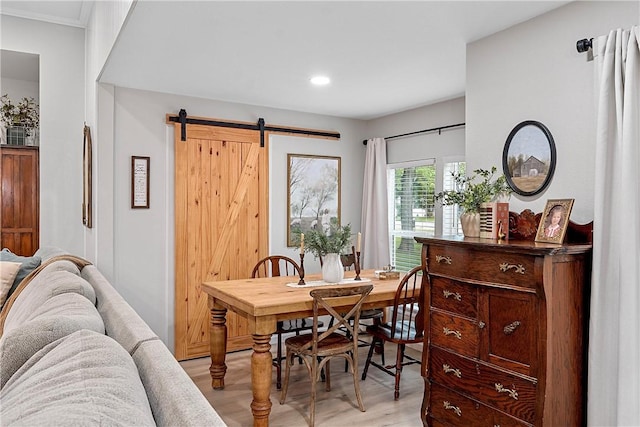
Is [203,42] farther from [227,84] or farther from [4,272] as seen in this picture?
[4,272]

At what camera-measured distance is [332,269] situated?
142 inches

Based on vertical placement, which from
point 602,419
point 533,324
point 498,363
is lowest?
point 602,419

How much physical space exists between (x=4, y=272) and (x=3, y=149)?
1536 millimetres

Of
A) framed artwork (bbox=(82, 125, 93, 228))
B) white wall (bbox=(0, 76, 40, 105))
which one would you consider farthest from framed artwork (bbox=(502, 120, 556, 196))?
white wall (bbox=(0, 76, 40, 105))

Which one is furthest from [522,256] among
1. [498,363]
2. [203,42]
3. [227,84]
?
[227,84]

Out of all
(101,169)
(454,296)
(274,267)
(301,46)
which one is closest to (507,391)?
(454,296)

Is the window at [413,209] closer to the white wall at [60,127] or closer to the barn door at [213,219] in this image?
the barn door at [213,219]

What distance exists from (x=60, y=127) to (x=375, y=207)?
10.8 feet

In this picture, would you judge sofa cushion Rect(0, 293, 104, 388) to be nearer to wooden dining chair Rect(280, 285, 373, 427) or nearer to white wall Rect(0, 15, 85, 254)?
wooden dining chair Rect(280, 285, 373, 427)

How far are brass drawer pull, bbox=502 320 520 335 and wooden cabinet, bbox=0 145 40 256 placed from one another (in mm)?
4049

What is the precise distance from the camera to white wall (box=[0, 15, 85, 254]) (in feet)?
13.3

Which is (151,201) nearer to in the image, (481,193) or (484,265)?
(481,193)

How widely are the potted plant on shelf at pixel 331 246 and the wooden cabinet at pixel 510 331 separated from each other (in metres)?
1.13

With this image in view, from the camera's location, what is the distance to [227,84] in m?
3.87
